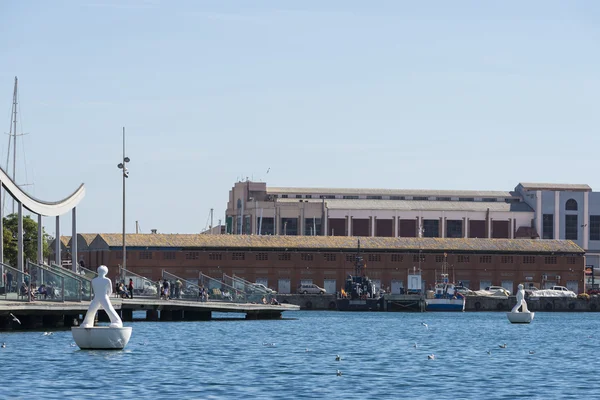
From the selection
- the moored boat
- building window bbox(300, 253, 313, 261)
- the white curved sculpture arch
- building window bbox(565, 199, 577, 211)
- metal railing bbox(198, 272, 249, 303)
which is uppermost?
building window bbox(565, 199, 577, 211)

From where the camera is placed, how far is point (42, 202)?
8075 centimetres

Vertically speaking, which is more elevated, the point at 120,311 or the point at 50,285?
the point at 50,285

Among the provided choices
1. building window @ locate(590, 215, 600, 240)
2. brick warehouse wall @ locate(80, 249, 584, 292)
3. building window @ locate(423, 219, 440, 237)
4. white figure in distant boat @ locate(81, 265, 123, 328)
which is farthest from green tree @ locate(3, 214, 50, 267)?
building window @ locate(590, 215, 600, 240)

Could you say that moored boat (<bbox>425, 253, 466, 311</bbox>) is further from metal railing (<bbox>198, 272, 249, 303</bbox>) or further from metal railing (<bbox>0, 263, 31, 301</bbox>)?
metal railing (<bbox>0, 263, 31, 301</bbox>)

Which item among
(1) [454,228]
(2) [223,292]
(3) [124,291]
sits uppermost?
(1) [454,228]

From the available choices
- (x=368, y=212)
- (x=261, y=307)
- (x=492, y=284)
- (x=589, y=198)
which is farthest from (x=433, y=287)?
(x=261, y=307)

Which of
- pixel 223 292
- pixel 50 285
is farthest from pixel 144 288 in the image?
pixel 50 285

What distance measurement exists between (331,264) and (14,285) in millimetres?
94696

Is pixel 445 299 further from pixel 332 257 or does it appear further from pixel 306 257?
pixel 306 257

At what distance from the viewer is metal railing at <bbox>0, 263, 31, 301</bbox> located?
64438 mm

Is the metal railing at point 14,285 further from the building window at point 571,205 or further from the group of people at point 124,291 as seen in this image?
the building window at point 571,205

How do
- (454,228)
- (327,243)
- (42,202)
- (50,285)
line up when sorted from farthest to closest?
(454,228) → (327,243) → (42,202) → (50,285)

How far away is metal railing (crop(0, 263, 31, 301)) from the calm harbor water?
2.30m

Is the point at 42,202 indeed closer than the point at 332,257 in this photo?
Yes
